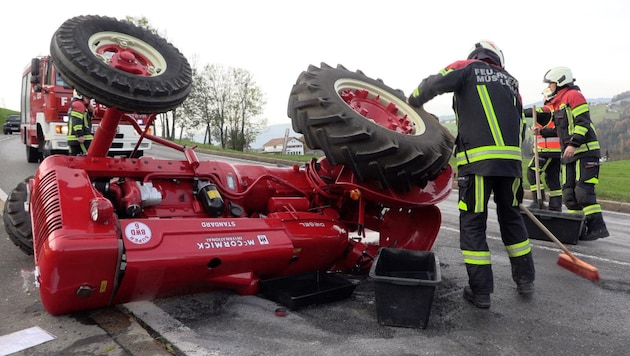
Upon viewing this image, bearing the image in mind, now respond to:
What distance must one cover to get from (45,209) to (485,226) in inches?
109

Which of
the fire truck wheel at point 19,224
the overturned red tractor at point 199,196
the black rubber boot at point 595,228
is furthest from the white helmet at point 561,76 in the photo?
the fire truck wheel at point 19,224

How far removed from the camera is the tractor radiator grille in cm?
242

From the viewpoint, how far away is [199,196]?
10.6 feet

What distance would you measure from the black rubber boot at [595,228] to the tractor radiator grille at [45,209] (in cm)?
533

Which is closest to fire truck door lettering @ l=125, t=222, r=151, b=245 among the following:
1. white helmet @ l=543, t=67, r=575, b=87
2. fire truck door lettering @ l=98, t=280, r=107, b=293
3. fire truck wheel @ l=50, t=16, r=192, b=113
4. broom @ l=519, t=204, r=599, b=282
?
fire truck door lettering @ l=98, t=280, r=107, b=293

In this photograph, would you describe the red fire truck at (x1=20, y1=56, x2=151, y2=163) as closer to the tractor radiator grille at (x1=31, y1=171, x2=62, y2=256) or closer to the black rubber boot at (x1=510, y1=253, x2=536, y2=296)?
the tractor radiator grille at (x1=31, y1=171, x2=62, y2=256)

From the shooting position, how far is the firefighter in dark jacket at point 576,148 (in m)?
5.45

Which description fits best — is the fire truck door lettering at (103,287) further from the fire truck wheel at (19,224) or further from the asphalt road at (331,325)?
the fire truck wheel at (19,224)

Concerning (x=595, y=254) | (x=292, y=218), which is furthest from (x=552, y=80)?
(x=292, y=218)

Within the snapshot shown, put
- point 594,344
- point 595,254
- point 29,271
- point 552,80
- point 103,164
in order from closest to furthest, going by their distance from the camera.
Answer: point 594,344, point 103,164, point 29,271, point 595,254, point 552,80

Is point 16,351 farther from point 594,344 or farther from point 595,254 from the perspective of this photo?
point 595,254

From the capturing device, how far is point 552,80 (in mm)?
5887

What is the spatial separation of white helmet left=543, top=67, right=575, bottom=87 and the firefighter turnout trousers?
10.2 feet

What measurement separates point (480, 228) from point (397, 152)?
793 millimetres
